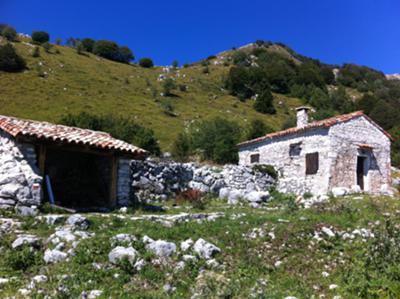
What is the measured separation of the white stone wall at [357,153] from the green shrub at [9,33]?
181 ft

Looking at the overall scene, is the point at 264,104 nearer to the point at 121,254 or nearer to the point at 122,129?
the point at 122,129

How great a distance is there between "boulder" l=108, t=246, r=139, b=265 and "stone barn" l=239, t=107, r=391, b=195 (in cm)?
1397

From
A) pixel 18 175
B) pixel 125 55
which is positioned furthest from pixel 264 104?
pixel 18 175

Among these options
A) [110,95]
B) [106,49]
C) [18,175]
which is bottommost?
[18,175]

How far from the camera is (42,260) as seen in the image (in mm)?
7320

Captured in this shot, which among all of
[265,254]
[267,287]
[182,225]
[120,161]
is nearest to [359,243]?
[265,254]

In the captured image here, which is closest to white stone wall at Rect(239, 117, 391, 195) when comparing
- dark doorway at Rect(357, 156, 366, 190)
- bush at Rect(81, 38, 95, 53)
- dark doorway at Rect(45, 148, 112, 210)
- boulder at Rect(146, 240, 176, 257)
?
dark doorway at Rect(357, 156, 366, 190)

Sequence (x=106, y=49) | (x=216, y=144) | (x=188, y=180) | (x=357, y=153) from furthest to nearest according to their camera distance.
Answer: (x=106, y=49)
(x=216, y=144)
(x=357, y=153)
(x=188, y=180)

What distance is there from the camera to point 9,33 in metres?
57.8

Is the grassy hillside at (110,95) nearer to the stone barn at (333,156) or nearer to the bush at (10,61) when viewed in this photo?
the bush at (10,61)

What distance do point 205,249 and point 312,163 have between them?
49.7 feet

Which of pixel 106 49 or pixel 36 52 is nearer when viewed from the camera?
pixel 36 52

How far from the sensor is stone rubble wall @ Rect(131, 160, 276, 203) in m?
18.3

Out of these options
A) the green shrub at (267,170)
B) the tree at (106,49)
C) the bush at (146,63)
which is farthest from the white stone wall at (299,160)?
the tree at (106,49)
